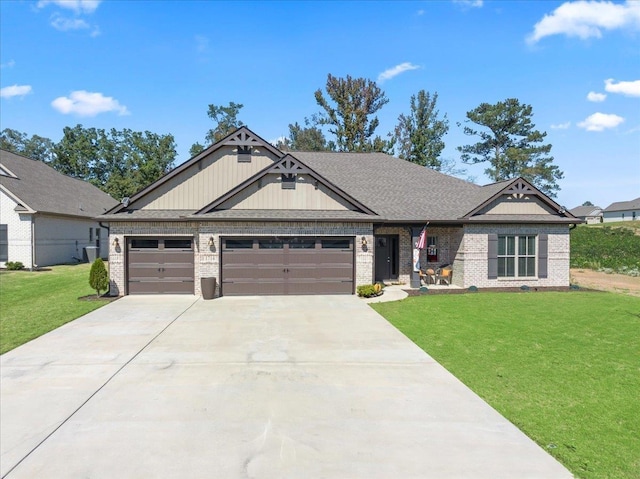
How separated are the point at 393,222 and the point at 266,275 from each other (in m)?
6.14

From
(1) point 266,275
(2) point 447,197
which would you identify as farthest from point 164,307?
(2) point 447,197

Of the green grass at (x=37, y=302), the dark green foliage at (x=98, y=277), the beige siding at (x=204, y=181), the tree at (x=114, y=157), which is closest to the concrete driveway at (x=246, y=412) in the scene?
the green grass at (x=37, y=302)

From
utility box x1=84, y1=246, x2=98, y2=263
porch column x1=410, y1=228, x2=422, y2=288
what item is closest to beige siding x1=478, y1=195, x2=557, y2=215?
porch column x1=410, y1=228, x2=422, y2=288

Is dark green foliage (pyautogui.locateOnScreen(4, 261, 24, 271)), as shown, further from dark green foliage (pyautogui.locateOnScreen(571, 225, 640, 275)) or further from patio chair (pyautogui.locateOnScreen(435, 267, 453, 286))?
dark green foliage (pyautogui.locateOnScreen(571, 225, 640, 275))

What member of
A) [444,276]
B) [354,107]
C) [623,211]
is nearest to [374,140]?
[354,107]

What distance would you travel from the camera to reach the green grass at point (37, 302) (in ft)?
33.8

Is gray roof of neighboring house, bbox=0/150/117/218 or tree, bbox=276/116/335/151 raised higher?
tree, bbox=276/116/335/151

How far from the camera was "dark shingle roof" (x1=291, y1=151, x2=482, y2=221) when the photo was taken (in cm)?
1816

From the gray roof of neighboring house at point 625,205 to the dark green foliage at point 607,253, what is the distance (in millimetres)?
53813

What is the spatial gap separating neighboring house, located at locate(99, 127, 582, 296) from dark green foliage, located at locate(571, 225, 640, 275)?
1272 centimetres

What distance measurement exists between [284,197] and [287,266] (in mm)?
2982

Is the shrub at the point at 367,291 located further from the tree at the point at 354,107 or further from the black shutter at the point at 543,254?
the tree at the point at 354,107

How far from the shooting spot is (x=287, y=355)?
8.18m

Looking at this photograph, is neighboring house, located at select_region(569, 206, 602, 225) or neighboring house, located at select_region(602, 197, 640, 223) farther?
neighboring house, located at select_region(569, 206, 602, 225)
